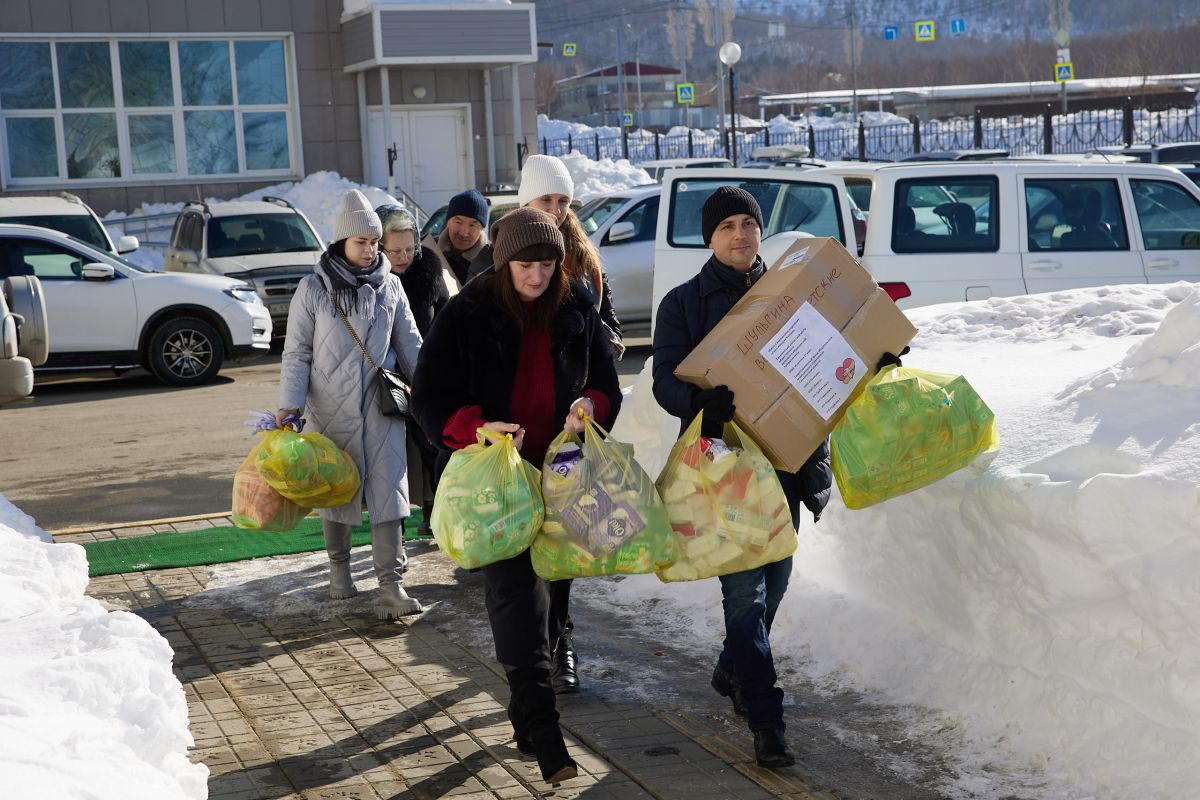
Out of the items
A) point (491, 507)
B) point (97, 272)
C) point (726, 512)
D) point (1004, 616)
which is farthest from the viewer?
point (97, 272)

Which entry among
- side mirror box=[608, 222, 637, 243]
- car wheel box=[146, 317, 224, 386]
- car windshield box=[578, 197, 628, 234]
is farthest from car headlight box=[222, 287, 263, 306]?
car windshield box=[578, 197, 628, 234]

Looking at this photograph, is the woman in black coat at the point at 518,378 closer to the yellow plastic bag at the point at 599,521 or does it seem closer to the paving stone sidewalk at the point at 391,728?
the yellow plastic bag at the point at 599,521

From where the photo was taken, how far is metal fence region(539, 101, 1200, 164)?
41.3 m

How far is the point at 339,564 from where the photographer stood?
268 inches

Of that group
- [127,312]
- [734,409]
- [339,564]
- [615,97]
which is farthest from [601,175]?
[615,97]

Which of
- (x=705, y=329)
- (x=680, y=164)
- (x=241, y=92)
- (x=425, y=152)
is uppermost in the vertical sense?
(x=241, y=92)

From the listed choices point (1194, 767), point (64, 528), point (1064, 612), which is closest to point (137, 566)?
point (64, 528)

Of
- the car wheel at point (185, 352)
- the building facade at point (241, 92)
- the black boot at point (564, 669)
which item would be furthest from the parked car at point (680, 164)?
the black boot at point (564, 669)

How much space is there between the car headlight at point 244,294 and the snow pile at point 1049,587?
9.68 metres

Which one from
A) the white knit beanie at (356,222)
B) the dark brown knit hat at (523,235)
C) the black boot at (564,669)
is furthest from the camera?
the white knit beanie at (356,222)

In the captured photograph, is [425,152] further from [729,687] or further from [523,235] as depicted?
[523,235]

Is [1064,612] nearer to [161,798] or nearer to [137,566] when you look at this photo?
[161,798]

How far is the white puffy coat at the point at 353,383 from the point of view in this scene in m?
6.44

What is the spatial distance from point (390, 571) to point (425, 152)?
2233 cm
